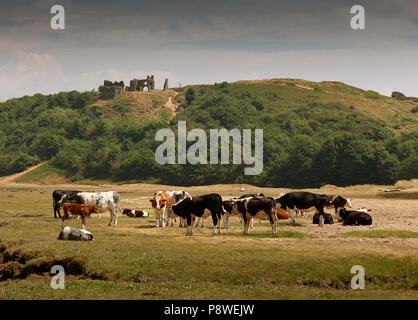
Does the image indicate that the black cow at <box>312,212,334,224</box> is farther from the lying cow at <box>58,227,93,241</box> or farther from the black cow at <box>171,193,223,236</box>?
the lying cow at <box>58,227,93,241</box>

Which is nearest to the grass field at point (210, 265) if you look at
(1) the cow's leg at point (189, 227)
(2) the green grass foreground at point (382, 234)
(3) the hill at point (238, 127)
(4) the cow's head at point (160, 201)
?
(2) the green grass foreground at point (382, 234)

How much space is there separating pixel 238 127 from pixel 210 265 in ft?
437

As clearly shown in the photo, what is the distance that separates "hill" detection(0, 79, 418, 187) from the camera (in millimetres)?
108375

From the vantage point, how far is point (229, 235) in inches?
1272

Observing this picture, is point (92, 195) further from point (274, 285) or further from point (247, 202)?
point (274, 285)

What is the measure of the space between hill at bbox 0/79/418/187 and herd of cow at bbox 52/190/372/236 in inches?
2569

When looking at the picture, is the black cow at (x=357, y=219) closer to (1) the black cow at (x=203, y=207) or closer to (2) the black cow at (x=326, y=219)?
(2) the black cow at (x=326, y=219)

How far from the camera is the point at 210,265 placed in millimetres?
24172

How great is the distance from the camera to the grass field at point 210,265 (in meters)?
21.0

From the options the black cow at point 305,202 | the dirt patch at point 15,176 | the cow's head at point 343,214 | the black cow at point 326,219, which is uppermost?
the black cow at point 305,202

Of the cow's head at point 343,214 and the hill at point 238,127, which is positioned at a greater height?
the hill at point 238,127

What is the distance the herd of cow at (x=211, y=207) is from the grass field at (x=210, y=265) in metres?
1.41

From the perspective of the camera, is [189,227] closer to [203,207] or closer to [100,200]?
[203,207]

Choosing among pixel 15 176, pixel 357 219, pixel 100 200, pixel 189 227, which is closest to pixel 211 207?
pixel 189 227
